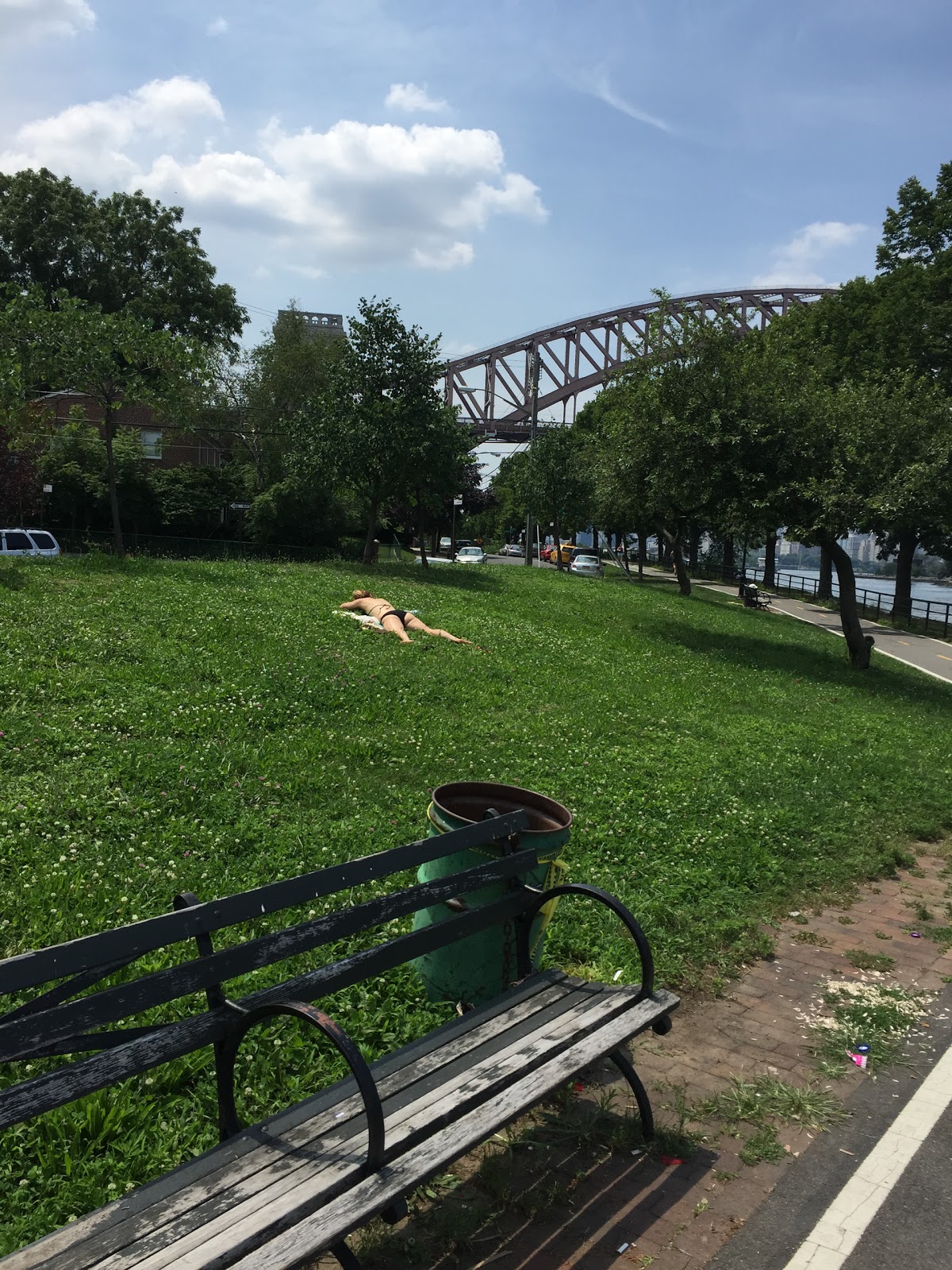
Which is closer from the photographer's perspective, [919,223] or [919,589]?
[919,223]

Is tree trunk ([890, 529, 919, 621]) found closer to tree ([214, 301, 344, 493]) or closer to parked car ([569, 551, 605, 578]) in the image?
parked car ([569, 551, 605, 578])

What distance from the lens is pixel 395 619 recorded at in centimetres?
1383

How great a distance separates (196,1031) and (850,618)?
1867 cm

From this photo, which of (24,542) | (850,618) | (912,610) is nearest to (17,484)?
(24,542)

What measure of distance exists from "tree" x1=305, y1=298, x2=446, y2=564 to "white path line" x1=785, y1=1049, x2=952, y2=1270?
23004 millimetres

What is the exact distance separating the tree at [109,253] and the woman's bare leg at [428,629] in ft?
148

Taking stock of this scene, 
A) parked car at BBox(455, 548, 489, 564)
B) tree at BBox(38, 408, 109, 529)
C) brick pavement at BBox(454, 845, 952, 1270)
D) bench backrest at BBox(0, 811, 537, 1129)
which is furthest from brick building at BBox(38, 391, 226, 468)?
bench backrest at BBox(0, 811, 537, 1129)

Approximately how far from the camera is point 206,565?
61.6ft

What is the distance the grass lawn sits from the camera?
4.04 metres

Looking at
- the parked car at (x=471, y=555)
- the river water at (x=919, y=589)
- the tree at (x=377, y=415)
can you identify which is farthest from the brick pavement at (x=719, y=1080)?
the parked car at (x=471, y=555)

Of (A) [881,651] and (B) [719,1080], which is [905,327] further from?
(B) [719,1080]

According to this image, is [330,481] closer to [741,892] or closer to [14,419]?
[14,419]

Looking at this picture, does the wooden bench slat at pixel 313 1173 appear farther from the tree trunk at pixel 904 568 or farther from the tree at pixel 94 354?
the tree trunk at pixel 904 568

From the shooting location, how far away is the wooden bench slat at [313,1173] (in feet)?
7.39
